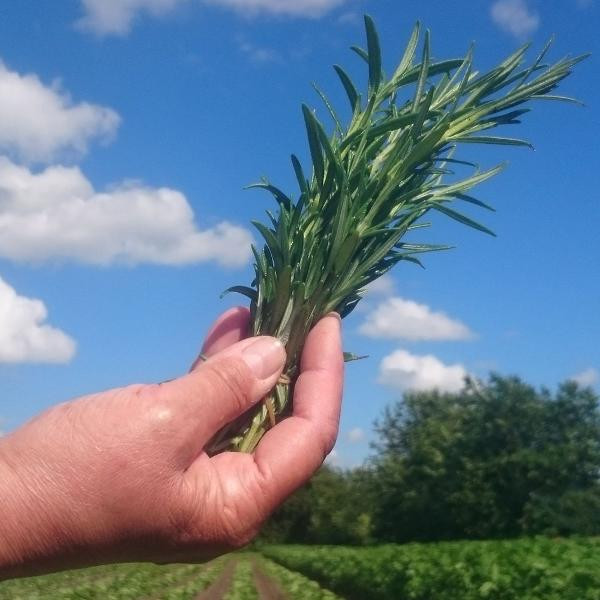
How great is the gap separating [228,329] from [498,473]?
171 ft

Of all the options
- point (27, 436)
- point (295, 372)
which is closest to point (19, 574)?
point (27, 436)

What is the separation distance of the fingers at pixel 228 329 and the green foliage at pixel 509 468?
4874cm

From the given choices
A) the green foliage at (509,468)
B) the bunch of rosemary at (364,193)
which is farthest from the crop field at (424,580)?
the green foliage at (509,468)

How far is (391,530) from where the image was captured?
64.1 m

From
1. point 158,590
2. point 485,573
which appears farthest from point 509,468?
point 485,573

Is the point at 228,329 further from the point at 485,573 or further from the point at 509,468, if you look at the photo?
the point at 509,468

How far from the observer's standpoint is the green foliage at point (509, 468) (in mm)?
50688

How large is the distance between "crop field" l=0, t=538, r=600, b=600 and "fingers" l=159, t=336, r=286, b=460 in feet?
33.2

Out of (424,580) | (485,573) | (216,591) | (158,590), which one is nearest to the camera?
(485,573)

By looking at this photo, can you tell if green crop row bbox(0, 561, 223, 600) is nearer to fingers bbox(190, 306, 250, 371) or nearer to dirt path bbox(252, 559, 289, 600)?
dirt path bbox(252, 559, 289, 600)

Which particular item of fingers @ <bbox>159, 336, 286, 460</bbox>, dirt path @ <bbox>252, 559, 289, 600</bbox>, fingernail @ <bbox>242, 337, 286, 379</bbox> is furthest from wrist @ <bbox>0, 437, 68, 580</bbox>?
dirt path @ <bbox>252, 559, 289, 600</bbox>

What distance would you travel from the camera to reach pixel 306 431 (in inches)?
114

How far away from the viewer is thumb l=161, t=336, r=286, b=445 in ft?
8.99

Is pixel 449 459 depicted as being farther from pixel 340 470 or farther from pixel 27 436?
pixel 27 436
